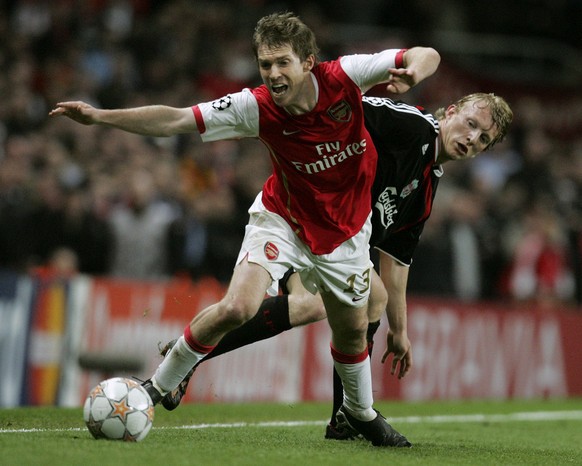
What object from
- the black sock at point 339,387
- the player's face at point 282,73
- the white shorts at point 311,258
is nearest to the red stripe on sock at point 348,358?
the white shorts at point 311,258

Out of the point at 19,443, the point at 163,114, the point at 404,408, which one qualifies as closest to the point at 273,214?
the point at 163,114

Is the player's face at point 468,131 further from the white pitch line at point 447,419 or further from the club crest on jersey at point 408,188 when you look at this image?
the white pitch line at point 447,419

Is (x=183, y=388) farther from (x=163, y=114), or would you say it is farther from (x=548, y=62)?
(x=548, y=62)

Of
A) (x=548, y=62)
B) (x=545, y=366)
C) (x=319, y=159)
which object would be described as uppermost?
(x=548, y=62)

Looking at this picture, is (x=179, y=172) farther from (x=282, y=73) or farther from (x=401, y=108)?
(x=282, y=73)

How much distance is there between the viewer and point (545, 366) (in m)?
13.0

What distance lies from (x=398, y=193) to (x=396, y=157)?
0.21m

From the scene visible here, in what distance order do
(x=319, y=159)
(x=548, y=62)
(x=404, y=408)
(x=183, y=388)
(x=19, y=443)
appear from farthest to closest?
(x=548, y=62)
(x=404, y=408)
(x=183, y=388)
(x=319, y=159)
(x=19, y=443)

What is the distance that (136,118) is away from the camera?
5445mm

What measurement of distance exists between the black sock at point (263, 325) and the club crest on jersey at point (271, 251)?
0.83m

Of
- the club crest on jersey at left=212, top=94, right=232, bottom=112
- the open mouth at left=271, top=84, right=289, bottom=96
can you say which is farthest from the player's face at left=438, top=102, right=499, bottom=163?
the club crest on jersey at left=212, top=94, right=232, bottom=112

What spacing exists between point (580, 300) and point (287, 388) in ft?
14.7

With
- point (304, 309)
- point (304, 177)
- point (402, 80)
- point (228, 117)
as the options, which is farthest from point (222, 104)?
point (304, 309)

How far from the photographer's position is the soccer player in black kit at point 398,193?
21.1ft
